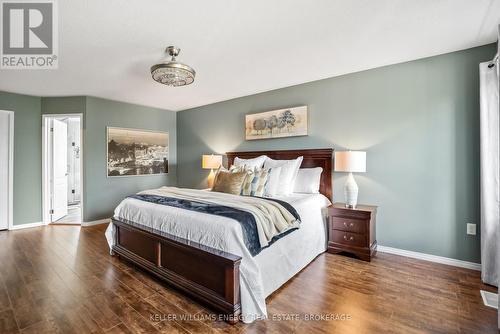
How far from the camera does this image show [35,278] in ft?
8.07

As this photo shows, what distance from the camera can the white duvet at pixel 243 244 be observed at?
1818mm

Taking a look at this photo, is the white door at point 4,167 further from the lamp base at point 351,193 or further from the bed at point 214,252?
the lamp base at point 351,193

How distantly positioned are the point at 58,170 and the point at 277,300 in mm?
5192

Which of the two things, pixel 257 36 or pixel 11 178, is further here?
pixel 11 178

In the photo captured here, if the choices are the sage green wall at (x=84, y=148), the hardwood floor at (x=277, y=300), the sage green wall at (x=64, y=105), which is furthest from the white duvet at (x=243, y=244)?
the sage green wall at (x=64, y=105)

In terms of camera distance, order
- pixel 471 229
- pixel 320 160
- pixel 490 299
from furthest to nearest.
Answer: pixel 320 160 < pixel 471 229 < pixel 490 299

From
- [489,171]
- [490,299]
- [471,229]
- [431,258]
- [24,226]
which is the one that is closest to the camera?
[490,299]

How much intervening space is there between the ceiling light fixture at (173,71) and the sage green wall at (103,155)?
2792 millimetres

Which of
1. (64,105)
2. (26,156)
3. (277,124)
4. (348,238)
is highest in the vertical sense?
(64,105)

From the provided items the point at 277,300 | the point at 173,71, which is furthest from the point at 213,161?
the point at 277,300

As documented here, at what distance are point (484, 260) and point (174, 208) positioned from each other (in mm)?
3156

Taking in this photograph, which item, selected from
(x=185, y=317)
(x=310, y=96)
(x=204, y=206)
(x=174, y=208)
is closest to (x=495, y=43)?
(x=310, y=96)

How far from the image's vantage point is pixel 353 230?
2.96m
